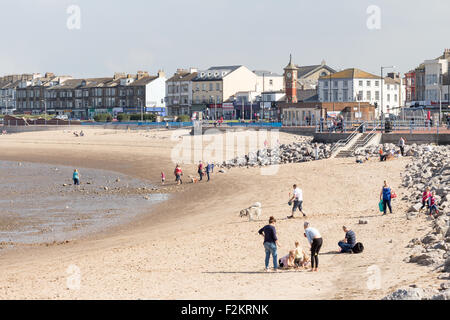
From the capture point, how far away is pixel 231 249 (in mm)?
18359

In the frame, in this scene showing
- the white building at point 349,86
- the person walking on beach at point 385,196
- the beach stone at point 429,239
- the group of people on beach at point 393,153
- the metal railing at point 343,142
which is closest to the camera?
the beach stone at point 429,239

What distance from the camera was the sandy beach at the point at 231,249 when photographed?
13.7 metres

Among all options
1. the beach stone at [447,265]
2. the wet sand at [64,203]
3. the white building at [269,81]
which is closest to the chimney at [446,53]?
the white building at [269,81]

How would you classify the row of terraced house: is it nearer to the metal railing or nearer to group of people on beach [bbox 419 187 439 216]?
the metal railing

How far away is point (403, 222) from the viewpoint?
20.2 meters

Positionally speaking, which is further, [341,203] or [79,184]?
[79,184]

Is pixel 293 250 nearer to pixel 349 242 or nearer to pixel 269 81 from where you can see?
pixel 349 242

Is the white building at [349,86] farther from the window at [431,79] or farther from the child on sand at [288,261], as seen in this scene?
the child on sand at [288,261]

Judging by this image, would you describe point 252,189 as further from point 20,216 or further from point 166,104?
point 166,104

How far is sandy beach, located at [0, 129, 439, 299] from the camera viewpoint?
1373cm

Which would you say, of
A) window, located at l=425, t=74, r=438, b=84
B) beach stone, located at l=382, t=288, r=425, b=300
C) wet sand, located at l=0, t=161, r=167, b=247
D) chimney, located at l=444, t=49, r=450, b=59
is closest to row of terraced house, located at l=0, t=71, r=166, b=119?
window, located at l=425, t=74, r=438, b=84

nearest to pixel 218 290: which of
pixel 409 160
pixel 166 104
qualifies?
pixel 409 160

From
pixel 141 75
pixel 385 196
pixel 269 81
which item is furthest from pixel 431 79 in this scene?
pixel 385 196

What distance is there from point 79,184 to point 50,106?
358ft
